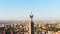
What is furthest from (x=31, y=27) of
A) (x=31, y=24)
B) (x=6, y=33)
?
(x=6, y=33)

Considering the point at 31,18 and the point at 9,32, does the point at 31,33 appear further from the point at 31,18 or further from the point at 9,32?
the point at 9,32

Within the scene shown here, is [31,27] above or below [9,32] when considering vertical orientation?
above

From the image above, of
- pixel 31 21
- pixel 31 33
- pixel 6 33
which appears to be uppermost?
pixel 31 21

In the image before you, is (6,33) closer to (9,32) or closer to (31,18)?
(9,32)

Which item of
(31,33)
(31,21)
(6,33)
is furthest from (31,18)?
(6,33)

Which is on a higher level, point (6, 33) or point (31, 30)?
point (31, 30)

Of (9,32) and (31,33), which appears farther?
(9,32)

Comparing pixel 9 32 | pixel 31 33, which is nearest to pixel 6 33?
pixel 9 32

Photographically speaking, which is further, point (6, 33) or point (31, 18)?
point (6, 33)

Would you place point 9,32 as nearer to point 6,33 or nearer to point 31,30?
point 6,33
